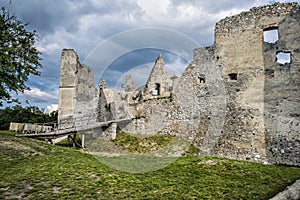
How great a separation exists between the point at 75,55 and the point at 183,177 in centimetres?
1769

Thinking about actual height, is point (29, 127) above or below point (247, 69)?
below

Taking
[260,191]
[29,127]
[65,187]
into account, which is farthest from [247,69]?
[29,127]

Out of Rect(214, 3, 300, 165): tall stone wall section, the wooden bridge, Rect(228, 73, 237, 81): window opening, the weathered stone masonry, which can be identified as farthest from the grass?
Rect(228, 73, 237, 81): window opening

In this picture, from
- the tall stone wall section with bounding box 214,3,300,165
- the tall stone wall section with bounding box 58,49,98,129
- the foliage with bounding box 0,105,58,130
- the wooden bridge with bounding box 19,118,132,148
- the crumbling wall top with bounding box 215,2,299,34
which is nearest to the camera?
the tall stone wall section with bounding box 214,3,300,165

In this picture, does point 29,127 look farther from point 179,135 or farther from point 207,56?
point 207,56

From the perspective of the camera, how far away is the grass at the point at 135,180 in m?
5.71

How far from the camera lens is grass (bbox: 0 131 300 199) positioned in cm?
571

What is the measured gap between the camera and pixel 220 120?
13703 mm

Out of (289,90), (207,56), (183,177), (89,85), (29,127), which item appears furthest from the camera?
(89,85)

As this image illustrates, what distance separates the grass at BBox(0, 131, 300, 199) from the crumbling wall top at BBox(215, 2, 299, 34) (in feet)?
27.5

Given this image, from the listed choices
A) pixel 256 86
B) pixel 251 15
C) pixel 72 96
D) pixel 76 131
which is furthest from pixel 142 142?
pixel 251 15

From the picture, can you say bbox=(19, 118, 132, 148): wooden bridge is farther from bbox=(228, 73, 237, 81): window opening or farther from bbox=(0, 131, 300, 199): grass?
bbox=(228, 73, 237, 81): window opening

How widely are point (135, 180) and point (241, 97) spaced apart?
28.6ft

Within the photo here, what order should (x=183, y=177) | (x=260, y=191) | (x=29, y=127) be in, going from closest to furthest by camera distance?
(x=260, y=191)
(x=183, y=177)
(x=29, y=127)
